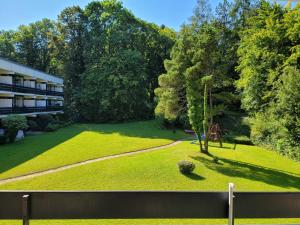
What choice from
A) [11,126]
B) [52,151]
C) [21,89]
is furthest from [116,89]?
[52,151]

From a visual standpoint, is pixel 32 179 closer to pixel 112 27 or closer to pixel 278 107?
pixel 278 107

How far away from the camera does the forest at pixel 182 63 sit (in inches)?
744

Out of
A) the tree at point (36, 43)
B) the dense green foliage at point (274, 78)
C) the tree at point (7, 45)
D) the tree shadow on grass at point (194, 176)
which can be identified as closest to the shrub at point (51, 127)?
the tree at point (36, 43)

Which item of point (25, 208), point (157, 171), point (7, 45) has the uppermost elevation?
point (7, 45)

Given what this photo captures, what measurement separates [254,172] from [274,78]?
36.2 feet

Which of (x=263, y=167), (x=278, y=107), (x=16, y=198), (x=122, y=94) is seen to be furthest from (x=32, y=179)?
(x=122, y=94)

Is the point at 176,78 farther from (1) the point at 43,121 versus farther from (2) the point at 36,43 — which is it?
(2) the point at 36,43

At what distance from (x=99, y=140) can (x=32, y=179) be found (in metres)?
10.8

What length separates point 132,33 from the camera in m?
42.0

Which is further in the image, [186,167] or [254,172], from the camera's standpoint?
[254,172]

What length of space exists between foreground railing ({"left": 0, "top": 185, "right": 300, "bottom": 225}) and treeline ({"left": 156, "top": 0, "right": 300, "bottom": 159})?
14987mm

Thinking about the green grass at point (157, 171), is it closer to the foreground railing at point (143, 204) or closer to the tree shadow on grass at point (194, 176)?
the tree shadow on grass at point (194, 176)

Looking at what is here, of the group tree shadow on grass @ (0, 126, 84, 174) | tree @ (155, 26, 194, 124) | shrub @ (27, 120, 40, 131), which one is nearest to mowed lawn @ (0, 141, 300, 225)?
tree @ (155, 26, 194, 124)

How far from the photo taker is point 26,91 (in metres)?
29.6
